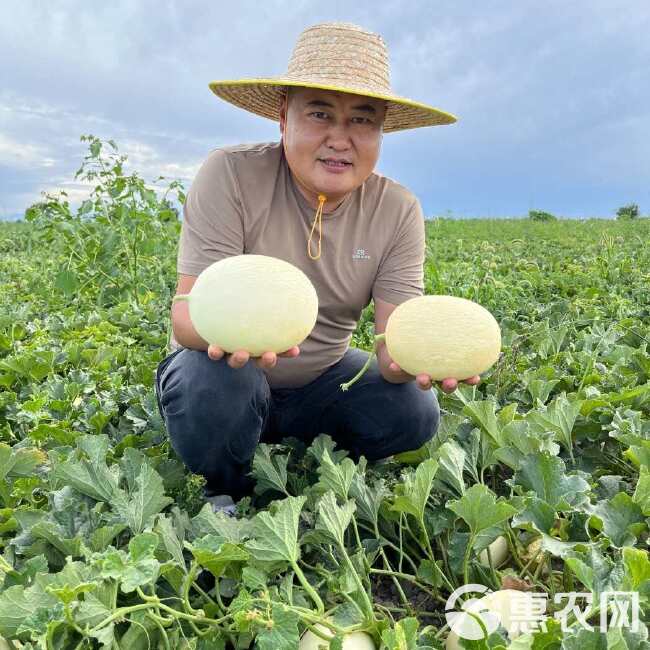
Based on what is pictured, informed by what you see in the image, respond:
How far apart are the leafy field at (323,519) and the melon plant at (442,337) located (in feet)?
0.76

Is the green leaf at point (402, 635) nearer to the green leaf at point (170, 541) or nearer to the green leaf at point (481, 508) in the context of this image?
the green leaf at point (481, 508)

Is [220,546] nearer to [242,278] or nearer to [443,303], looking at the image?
[242,278]

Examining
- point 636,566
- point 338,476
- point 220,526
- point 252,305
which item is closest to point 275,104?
point 252,305

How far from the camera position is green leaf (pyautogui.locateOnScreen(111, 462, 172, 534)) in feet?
5.73

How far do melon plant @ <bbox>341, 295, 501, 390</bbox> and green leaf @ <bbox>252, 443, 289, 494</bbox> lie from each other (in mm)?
392

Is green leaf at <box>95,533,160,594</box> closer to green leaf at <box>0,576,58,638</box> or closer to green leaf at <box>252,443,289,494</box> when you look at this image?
green leaf at <box>0,576,58,638</box>

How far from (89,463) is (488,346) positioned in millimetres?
1135

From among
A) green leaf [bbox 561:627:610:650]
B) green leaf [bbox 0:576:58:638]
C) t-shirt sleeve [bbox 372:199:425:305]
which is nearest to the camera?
green leaf [bbox 561:627:610:650]

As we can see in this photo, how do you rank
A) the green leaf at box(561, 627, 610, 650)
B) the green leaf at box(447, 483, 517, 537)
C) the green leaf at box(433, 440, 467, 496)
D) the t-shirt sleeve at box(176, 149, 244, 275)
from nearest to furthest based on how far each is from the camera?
the green leaf at box(561, 627, 610, 650) → the green leaf at box(447, 483, 517, 537) → the green leaf at box(433, 440, 467, 496) → the t-shirt sleeve at box(176, 149, 244, 275)

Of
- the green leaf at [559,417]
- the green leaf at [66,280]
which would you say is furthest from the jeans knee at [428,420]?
the green leaf at [66,280]

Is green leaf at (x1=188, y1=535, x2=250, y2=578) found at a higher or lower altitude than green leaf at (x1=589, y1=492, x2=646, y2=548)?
lower

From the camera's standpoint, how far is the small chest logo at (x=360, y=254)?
2410 millimetres

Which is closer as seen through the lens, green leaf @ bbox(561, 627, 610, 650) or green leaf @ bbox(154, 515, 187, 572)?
green leaf @ bbox(561, 627, 610, 650)

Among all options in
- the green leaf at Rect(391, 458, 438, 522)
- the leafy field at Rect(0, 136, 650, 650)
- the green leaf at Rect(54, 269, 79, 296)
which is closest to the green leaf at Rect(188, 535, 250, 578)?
the leafy field at Rect(0, 136, 650, 650)
